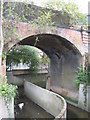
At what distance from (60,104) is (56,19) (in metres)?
3.33

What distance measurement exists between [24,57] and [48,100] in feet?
16.5

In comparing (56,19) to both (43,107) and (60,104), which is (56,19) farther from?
(43,107)

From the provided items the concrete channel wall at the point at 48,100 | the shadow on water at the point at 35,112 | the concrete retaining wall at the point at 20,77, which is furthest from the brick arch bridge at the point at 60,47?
the concrete retaining wall at the point at 20,77

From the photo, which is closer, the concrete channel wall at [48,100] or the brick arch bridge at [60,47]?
the concrete channel wall at [48,100]

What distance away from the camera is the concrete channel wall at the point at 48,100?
457 cm

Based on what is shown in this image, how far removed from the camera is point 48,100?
5344 millimetres

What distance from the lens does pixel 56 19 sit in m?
5.56

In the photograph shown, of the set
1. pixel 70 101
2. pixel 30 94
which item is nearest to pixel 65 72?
pixel 70 101

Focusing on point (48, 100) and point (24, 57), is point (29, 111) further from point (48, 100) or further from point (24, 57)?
point (24, 57)

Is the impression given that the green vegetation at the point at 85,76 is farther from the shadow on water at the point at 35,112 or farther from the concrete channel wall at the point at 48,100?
the concrete channel wall at the point at 48,100

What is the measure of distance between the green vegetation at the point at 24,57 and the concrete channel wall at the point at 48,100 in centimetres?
300

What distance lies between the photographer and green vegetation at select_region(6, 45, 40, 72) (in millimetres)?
9414

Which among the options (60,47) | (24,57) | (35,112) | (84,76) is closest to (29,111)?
(35,112)

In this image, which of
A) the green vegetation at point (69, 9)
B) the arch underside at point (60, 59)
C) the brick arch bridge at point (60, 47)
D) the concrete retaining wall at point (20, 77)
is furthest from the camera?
the concrete retaining wall at point (20, 77)
